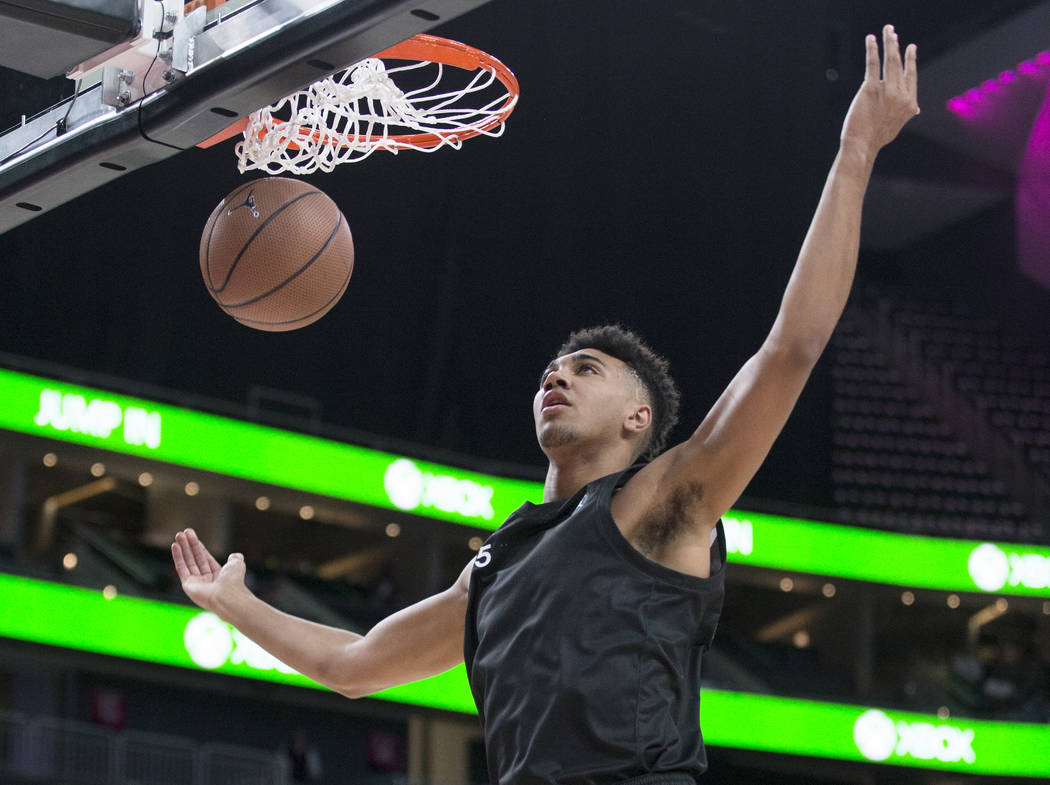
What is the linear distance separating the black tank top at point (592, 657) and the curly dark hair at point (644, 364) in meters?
0.42

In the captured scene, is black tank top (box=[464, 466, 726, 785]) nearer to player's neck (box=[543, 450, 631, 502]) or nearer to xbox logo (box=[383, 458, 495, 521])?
player's neck (box=[543, 450, 631, 502])

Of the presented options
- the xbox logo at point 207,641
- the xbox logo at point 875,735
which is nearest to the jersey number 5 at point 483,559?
the xbox logo at point 207,641

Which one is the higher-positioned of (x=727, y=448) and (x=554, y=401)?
(x=554, y=401)

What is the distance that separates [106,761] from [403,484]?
512 centimetres

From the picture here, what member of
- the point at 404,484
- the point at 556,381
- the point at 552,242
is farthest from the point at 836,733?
the point at 556,381

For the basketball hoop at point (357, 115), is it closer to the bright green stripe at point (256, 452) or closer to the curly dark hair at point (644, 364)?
the curly dark hair at point (644, 364)

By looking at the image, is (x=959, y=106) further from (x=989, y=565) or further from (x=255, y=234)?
Answer: (x=255, y=234)

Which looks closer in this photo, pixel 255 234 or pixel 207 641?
pixel 255 234

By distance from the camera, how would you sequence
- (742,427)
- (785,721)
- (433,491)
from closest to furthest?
1. (742,427)
2. (433,491)
3. (785,721)

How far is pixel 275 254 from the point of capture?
452 cm

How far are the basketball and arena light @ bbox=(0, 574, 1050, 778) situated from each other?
1156 centimetres

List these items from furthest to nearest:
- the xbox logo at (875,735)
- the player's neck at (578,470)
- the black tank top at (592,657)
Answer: the xbox logo at (875,735), the player's neck at (578,470), the black tank top at (592,657)

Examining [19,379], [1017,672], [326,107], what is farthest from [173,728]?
[326,107]

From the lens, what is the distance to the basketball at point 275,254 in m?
4.54
